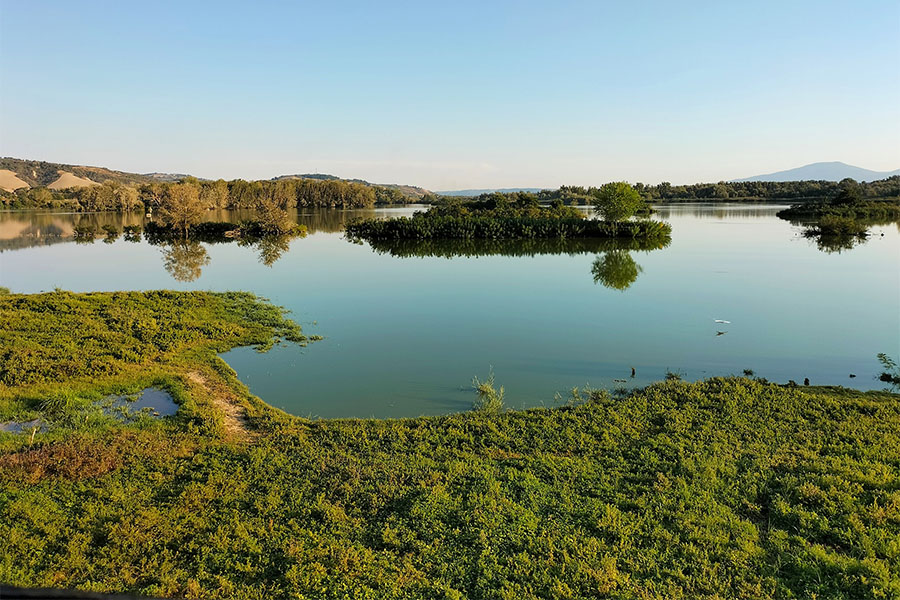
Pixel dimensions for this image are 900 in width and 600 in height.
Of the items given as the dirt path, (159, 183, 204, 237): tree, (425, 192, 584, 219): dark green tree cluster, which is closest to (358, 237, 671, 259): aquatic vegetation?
(425, 192, 584, 219): dark green tree cluster

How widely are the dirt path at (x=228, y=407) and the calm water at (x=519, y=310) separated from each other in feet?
2.96

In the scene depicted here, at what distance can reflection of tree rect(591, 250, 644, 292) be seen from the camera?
27.6m

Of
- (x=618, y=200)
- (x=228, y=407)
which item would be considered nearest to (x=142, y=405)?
(x=228, y=407)

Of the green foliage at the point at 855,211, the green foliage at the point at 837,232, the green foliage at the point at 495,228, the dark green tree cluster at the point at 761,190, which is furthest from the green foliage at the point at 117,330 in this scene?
the dark green tree cluster at the point at 761,190

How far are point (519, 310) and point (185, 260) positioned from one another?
2657cm

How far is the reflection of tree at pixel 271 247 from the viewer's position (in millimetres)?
36844

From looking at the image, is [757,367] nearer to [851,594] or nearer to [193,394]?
[851,594]

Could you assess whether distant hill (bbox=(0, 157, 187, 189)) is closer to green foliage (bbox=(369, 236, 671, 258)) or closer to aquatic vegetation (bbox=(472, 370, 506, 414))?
green foliage (bbox=(369, 236, 671, 258))

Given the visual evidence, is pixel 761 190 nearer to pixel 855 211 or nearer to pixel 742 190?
pixel 742 190

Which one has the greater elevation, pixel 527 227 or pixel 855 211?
pixel 855 211

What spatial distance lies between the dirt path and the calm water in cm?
90

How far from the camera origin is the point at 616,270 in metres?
31.8

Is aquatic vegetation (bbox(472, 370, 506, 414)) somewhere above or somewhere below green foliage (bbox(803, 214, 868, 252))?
below

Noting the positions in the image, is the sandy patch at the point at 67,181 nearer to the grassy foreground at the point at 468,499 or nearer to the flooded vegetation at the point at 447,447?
the flooded vegetation at the point at 447,447
